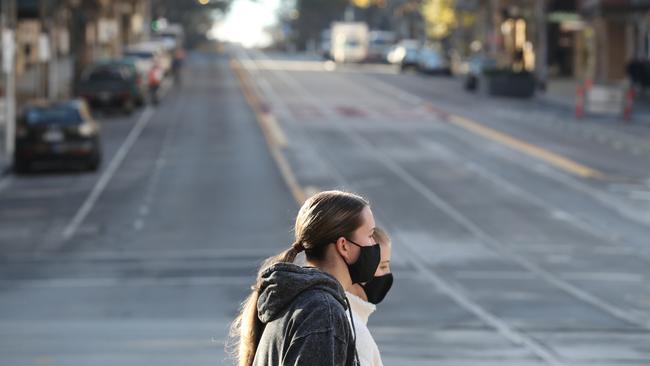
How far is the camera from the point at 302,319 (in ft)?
13.5

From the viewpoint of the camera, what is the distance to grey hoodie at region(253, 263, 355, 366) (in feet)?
13.3

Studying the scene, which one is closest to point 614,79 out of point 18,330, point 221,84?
point 221,84

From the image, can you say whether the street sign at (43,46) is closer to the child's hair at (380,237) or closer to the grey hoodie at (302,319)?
the child's hair at (380,237)

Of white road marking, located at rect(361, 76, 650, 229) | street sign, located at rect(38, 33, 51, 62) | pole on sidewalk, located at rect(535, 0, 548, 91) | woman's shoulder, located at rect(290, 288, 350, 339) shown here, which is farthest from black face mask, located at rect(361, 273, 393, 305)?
pole on sidewalk, located at rect(535, 0, 548, 91)

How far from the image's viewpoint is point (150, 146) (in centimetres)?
4231

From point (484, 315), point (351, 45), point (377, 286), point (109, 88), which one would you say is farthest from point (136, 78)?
point (351, 45)

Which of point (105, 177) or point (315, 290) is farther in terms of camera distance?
point (105, 177)

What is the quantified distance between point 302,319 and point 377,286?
0.53m

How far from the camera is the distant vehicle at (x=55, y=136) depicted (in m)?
35.2

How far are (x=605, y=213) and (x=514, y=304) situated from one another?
9.72m

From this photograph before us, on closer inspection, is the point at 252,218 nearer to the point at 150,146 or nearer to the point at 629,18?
A: the point at 150,146

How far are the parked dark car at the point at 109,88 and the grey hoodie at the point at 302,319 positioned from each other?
48.5 metres

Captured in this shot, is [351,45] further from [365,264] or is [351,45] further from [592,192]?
[365,264]

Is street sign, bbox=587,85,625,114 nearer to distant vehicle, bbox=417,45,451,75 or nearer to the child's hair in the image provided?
distant vehicle, bbox=417,45,451,75
